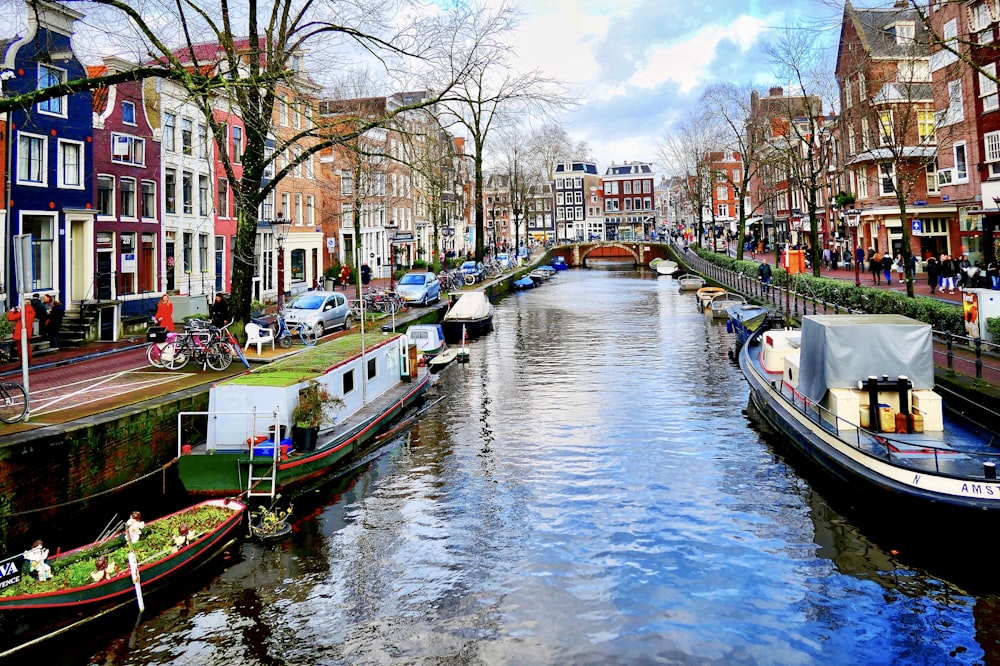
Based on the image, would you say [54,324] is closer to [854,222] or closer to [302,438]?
[302,438]

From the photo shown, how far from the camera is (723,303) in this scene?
149ft

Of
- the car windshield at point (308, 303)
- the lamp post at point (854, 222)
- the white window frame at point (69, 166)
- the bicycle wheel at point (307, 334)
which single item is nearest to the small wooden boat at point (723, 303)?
the lamp post at point (854, 222)

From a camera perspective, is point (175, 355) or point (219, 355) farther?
point (219, 355)

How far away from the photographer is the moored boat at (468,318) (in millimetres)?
39125

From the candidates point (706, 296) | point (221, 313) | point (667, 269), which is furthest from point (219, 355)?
point (667, 269)

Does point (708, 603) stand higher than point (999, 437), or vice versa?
point (999, 437)

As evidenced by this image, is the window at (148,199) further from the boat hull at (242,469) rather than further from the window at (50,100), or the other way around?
the boat hull at (242,469)

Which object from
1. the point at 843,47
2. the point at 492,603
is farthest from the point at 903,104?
the point at 492,603

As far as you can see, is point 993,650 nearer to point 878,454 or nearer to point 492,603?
point 878,454

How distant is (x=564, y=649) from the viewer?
33.5 feet

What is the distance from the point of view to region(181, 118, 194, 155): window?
37031 mm

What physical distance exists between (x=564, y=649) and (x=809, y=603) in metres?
3.92

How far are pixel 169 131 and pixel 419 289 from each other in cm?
1539

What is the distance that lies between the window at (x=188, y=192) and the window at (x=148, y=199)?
2.87m
